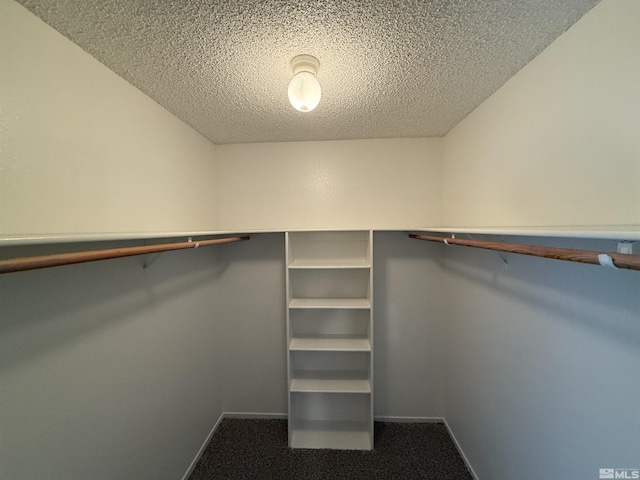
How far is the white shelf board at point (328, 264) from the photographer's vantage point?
1.80 meters

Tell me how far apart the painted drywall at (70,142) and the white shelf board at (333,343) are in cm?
131

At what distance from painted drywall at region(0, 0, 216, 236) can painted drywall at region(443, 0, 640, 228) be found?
6.40ft

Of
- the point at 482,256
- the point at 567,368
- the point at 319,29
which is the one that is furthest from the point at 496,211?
the point at 319,29

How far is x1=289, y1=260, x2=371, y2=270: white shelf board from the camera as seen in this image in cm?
180

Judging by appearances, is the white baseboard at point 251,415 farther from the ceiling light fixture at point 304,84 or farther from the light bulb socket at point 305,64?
the light bulb socket at point 305,64

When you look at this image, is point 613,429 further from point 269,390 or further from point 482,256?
point 269,390

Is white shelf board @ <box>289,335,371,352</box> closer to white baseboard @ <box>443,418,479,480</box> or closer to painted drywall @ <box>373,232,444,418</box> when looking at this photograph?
painted drywall @ <box>373,232,444,418</box>

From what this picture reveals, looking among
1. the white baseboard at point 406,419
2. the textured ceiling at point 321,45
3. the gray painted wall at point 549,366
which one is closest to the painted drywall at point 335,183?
the textured ceiling at point 321,45

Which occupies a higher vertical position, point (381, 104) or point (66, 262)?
point (381, 104)

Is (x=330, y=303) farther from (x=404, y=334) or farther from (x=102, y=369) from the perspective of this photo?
(x=102, y=369)

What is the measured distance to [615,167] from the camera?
0.76 meters

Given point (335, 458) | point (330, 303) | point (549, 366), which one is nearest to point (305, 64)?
point (330, 303)

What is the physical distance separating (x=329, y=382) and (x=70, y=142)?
2.14 m

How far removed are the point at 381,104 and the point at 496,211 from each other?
3.09 feet
